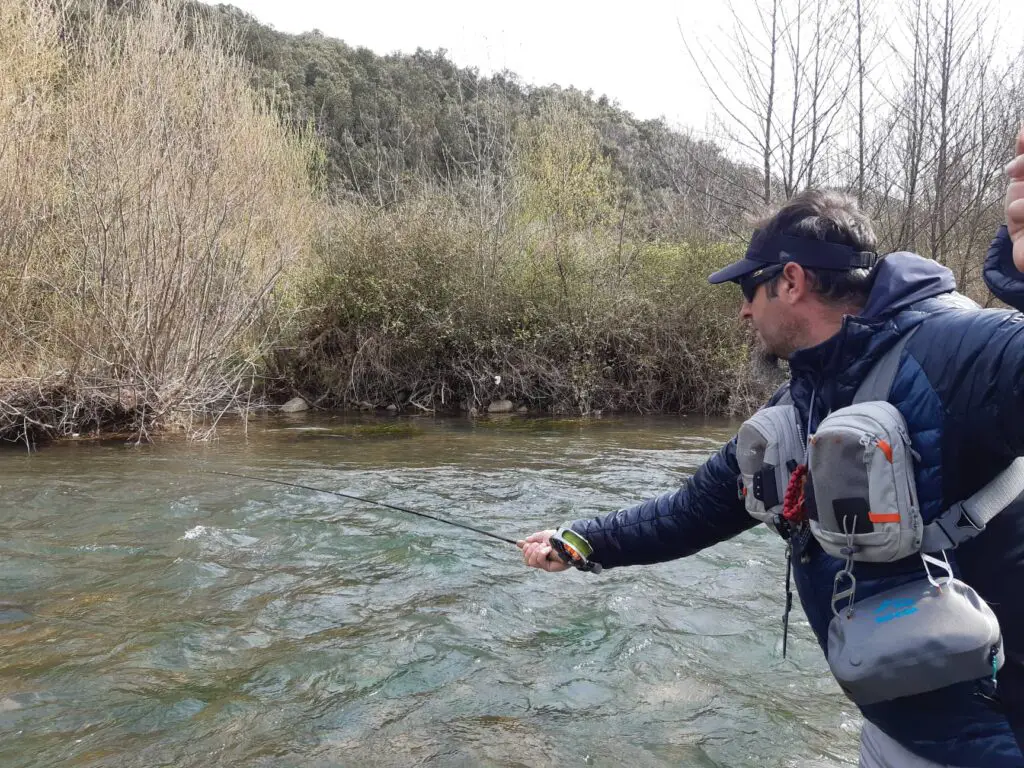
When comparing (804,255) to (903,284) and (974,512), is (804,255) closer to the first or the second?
(903,284)

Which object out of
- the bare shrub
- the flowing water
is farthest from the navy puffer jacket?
the bare shrub

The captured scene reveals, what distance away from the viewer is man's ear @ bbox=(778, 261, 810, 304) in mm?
2311

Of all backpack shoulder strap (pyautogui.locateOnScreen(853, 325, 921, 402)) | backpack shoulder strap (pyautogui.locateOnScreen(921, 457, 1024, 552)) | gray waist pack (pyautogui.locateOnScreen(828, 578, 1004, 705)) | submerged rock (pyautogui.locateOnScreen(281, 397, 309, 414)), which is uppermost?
backpack shoulder strap (pyautogui.locateOnScreen(853, 325, 921, 402))

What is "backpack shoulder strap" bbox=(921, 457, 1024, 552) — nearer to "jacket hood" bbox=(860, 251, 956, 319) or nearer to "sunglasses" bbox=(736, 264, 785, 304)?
"jacket hood" bbox=(860, 251, 956, 319)

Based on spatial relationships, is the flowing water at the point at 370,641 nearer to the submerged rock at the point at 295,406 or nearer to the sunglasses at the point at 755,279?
the sunglasses at the point at 755,279

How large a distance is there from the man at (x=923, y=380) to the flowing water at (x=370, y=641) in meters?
1.42

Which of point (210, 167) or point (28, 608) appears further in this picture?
point (210, 167)

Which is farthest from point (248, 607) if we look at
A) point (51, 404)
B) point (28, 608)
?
point (51, 404)

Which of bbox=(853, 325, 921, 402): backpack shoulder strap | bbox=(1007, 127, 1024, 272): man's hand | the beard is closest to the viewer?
bbox=(1007, 127, 1024, 272): man's hand

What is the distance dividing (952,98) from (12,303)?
14.7m

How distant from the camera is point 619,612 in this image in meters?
4.80

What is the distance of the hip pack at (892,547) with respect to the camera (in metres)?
1.83

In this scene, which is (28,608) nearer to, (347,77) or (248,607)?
(248,607)

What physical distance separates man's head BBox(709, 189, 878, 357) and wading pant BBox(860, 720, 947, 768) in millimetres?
1043
